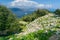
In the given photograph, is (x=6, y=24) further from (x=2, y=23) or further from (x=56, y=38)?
(x=56, y=38)

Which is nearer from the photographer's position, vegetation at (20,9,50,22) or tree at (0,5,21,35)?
tree at (0,5,21,35)

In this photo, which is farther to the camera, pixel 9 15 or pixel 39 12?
pixel 39 12

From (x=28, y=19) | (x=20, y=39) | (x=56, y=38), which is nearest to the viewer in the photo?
(x=56, y=38)

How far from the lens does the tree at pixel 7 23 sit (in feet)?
A: 57.9

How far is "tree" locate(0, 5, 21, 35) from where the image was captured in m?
17.6

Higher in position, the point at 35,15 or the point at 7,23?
the point at 35,15

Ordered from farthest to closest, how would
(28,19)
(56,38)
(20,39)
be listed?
(28,19) < (20,39) < (56,38)

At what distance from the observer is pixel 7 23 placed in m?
17.8

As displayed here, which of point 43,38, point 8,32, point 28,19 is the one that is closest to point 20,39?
point 43,38

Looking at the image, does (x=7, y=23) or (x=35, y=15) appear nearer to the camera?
(x=7, y=23)

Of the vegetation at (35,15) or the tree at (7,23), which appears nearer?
the tree at (7,23)

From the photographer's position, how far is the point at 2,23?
1761 cm

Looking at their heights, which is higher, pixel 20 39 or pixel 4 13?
pixel 4 13

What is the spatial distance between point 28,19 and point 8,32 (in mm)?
2593
